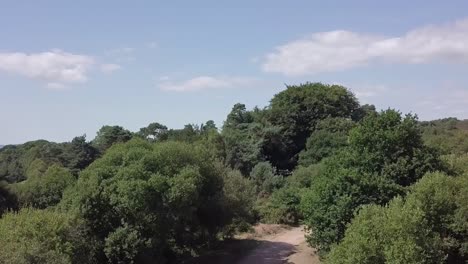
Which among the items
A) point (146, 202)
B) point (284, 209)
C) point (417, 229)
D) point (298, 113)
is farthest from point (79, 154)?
point (417, 229)

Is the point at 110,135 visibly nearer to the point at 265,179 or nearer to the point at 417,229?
the point at 265,179

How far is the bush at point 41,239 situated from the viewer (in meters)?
18.3

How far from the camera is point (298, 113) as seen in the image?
64.9 metres

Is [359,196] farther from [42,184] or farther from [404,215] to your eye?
[42,184]

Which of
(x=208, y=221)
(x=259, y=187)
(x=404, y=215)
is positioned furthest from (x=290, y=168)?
(x=404, y=215)

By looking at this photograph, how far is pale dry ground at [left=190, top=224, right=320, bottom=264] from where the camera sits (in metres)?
32.6

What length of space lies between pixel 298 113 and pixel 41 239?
1873 inches

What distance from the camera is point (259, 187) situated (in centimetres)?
5156

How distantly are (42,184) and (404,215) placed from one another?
97.8 feet

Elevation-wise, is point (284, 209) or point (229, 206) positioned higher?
point (229, 206)

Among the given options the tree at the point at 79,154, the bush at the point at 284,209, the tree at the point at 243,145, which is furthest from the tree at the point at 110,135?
the bush at the point at 284,209

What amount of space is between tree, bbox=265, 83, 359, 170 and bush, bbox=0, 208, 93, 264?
39.7 m

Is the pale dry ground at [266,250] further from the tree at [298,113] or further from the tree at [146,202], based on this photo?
the tree at [298,113]

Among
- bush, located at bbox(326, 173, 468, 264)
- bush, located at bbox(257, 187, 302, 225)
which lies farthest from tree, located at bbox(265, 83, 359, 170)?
bush, located at bbox(326, 173, 468, 264)
